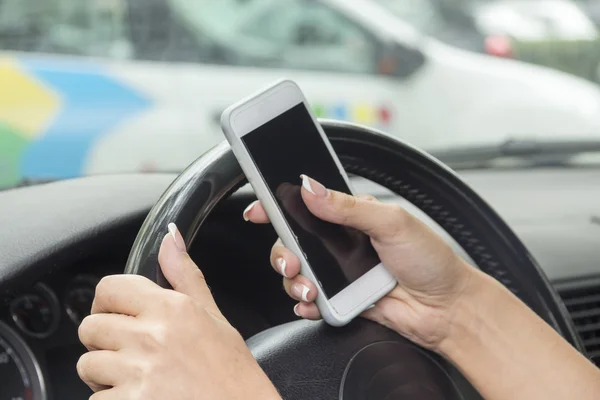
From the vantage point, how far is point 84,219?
133 centimetres

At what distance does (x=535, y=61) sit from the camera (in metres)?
3.99

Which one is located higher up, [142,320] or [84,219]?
[84,219]

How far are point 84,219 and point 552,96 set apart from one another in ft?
8.12

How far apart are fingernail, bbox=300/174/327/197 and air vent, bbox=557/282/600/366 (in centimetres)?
83

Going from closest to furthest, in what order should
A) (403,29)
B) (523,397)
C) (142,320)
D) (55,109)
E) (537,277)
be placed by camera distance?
1. (142,320)
2. (523,397)
3. (537,277)
4. (55,109)
5. (403,29)

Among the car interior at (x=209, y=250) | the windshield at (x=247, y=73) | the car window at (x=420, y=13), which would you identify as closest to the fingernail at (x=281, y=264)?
the car interior at (x=209, y=250)

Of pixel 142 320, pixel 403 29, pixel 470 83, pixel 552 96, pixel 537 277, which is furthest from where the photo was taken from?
pixel 403 29

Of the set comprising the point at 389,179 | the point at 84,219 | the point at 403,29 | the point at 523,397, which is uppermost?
the point at 403,29

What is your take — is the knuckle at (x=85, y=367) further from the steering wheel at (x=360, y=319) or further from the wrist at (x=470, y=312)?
the wrist at (x=470, y=312)

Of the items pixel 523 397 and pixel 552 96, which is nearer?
pixel 523 397

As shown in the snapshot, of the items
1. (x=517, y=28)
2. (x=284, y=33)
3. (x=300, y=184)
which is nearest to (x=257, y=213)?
(x=300, y=184)

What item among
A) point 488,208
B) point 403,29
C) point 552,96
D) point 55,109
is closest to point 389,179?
point 488,208

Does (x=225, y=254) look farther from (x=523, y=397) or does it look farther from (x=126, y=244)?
(x=523, y=397)

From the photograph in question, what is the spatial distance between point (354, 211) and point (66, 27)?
3.19 meters
